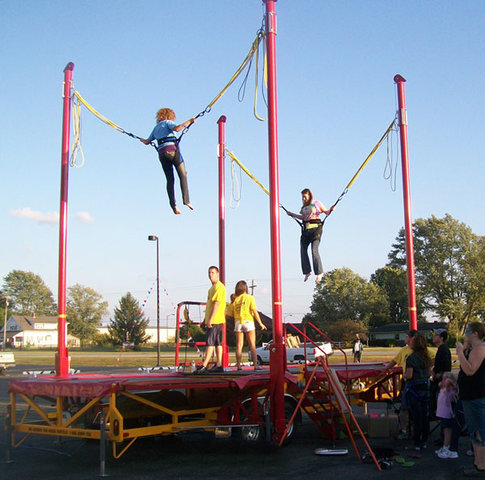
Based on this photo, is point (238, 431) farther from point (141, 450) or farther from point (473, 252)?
point (473, 252)

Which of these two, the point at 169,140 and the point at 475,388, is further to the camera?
the point at 169,140

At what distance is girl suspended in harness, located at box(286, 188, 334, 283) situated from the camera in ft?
39.9

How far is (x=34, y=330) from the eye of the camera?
11381 centimetres

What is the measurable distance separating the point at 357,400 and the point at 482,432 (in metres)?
3.77

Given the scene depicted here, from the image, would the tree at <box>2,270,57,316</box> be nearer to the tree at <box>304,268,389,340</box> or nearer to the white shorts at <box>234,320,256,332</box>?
the tree at <box>304,268,389,340</box>

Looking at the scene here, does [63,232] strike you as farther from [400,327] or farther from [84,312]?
[84,312]

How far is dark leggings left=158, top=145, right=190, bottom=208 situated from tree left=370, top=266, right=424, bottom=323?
73825 millimetres

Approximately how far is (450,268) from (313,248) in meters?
62.9

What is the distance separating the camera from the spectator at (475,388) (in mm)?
6746

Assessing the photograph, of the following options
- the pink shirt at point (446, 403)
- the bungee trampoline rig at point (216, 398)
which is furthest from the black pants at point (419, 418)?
the bungee trampoline rig at point (216, 398)

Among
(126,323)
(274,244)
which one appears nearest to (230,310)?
(274,244)

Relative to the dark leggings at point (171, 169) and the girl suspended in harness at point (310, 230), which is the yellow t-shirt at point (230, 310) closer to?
the dark leggings at point (171, 169)

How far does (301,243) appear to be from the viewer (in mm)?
12445

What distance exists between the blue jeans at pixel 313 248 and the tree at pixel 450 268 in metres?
60.6
